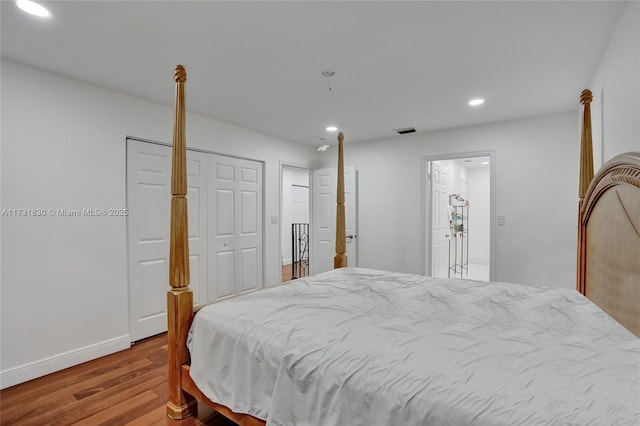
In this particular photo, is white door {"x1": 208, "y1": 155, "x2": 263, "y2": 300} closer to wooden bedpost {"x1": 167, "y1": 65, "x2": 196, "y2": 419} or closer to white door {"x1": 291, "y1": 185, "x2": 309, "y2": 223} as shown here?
wooden bedpost {"x1": 167, "y1": 65, "x2": 196, "y2": 419}

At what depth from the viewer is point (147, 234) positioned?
123 inches

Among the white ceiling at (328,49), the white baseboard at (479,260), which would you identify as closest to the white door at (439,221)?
the white ceiling at (328,49)

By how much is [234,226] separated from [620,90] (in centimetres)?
368

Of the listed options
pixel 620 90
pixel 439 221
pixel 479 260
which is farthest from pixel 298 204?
pixel 620 90

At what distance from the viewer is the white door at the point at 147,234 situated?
3.01 meters

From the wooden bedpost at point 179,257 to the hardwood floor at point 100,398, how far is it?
340 millimetres

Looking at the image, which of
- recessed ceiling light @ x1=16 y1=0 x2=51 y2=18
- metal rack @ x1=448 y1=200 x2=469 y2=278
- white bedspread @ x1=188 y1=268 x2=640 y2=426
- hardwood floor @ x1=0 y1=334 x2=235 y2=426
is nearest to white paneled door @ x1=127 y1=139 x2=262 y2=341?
hardwood floor @ x1=0 y1=334 x2=235 y2=426

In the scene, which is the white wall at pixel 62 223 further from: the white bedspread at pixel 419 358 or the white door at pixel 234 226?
the white bedspread at pixel 419 358

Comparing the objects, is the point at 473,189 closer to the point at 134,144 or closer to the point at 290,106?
the point at 290,106

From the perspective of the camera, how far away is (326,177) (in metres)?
4.93

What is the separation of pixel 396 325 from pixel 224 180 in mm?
3037

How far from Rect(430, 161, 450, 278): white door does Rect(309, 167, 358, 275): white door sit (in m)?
1.12

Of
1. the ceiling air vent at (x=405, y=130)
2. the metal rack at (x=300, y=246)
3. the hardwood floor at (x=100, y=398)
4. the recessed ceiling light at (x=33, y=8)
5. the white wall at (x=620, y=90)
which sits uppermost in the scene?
the recessed ceiling light at (x=33, y=8)

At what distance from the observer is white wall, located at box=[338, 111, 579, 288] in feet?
11.2
